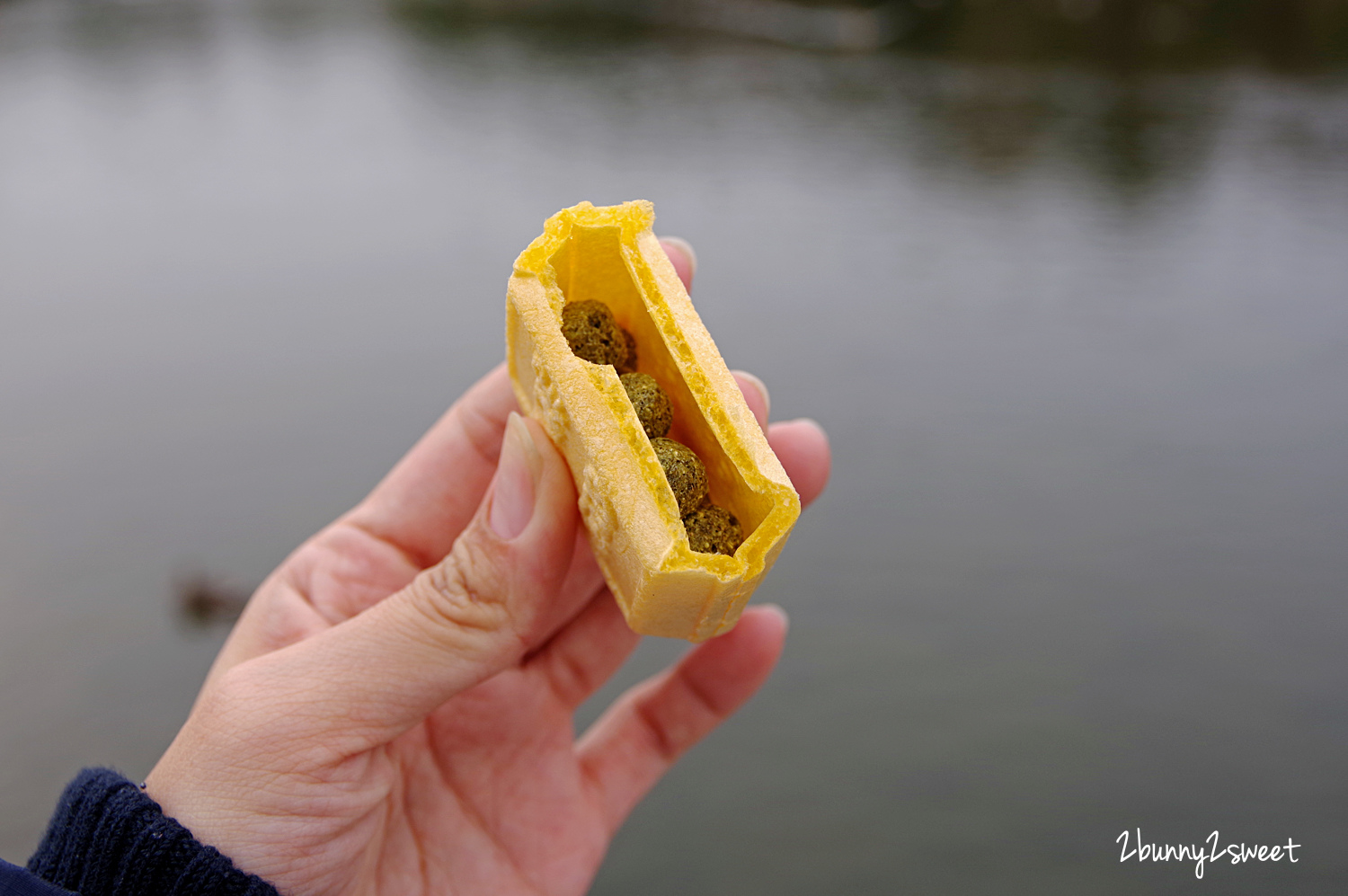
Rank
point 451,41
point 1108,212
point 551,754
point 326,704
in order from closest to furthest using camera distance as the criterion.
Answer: point 326,704
point 551,754
point 1108,212
point 451,41

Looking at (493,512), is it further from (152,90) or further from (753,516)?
(152,90)

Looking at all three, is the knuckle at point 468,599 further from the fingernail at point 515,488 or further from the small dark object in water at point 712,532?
the small dark object in water at point 712,532

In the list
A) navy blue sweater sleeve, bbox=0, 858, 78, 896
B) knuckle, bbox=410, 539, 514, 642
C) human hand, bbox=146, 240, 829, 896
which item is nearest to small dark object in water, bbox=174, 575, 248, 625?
human hand, bbox=146, 240, 829, 896

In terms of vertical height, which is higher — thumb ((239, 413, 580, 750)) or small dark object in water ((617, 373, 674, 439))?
small dark object in water ((617, 373, 674, 439))

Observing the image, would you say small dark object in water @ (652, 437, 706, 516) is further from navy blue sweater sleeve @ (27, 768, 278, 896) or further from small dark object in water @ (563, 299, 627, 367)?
navy blue sweater sleeve @ (27, 768, 278, 896)

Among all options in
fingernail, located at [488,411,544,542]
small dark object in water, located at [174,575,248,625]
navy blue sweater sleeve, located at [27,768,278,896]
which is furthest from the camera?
small dark object in water, located at [174,575,248,625]

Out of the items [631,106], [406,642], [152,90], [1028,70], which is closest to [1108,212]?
[1028,70]

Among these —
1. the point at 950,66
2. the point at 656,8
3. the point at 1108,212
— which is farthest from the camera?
the point at 656,8
